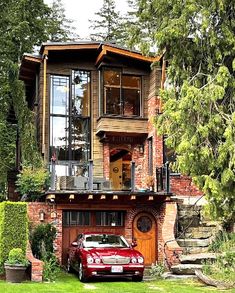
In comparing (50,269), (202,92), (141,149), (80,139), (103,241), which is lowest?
(50,269)

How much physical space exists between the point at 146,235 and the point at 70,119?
603 cm

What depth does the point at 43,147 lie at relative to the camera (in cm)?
2120

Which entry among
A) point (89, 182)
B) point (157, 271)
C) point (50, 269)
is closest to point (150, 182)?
point (89, 182)

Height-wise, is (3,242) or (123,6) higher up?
(123,6)

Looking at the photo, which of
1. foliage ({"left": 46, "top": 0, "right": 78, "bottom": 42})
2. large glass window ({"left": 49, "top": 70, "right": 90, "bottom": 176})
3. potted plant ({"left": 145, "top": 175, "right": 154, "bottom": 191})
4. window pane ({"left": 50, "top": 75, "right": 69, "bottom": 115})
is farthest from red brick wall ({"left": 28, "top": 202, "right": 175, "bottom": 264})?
foliage ({"left": 46, "top": 0, "right": 78, "bottom": 42})

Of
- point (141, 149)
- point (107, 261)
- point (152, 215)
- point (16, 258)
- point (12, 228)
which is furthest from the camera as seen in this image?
point (141, 149)

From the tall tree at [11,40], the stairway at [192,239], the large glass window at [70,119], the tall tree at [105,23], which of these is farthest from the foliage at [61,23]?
the stairway at [192,239]

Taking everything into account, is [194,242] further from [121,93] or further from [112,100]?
[121,93]

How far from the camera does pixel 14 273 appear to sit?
43.9 feet

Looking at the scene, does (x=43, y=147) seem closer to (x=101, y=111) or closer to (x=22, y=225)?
(x=101, y=111)

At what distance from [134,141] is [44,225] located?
6.79 m

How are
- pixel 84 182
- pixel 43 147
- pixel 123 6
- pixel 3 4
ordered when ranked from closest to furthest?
pixel 84 182, pixel 43 147, pixel 3 4, pixel 123 6

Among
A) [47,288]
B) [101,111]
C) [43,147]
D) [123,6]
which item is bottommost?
[47,288]

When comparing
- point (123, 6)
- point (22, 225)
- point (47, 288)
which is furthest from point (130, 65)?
point (123, 6)
